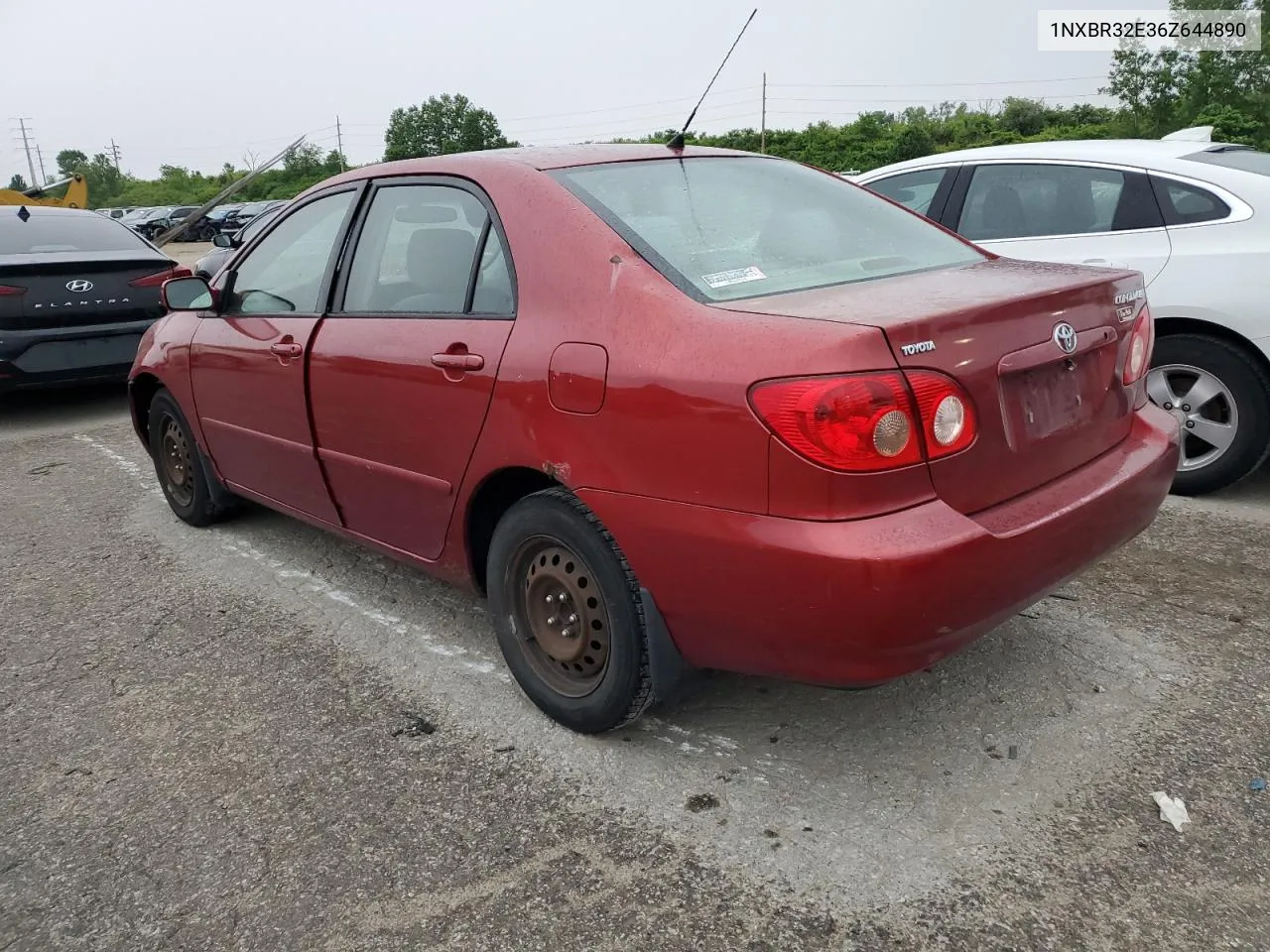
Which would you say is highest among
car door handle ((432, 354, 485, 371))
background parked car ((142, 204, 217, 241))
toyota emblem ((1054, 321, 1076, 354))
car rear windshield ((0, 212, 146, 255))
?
background parked car ((142, 204, 217, 241))

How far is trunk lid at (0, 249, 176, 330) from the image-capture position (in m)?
6.57

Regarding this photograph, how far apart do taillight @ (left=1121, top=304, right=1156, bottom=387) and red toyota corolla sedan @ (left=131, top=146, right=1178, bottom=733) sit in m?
0.02

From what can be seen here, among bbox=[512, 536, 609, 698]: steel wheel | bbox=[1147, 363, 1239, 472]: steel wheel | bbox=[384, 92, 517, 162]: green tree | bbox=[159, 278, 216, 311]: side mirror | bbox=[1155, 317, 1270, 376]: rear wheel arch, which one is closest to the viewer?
bbox=[512, 536, 609, 698]: steel wheel

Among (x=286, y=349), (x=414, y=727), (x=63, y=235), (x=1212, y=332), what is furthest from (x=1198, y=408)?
(x=63, y=235)

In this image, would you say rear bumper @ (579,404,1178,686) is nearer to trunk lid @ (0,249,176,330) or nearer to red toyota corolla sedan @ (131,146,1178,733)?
red toyota corolla sedan @ (131,146,1178,733)

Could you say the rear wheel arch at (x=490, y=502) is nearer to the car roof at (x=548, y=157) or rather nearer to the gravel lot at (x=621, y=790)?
the gravel lot at (x=621, y=790)

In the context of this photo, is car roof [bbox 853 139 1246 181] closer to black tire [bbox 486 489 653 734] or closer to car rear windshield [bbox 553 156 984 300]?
car rear windshield [bbox 553 156 984 300]

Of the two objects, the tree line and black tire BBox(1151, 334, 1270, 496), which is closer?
black tire BBox(1151, 334, 1270, 496)

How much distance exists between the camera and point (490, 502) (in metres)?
2.87

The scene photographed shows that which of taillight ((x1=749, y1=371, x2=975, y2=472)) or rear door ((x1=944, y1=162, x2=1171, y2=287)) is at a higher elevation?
rear door ((x1=944, y1=162, x2=1171, y2=287))

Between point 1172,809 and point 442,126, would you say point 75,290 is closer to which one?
point 1172,809

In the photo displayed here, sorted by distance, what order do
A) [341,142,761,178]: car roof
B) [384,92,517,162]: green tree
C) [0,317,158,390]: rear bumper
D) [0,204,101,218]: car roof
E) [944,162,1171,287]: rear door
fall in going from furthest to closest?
[384,92,517,162]: green tree < [0,204,101,218]: car roof < [0,317,158,390]: rear bumper < [944,162,1171,287]: rear door < [341,142,761,178]: car roof

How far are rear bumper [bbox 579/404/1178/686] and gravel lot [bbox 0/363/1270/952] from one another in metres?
0.44

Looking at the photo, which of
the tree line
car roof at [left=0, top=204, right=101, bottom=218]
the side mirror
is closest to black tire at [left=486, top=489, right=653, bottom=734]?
the side mirror
